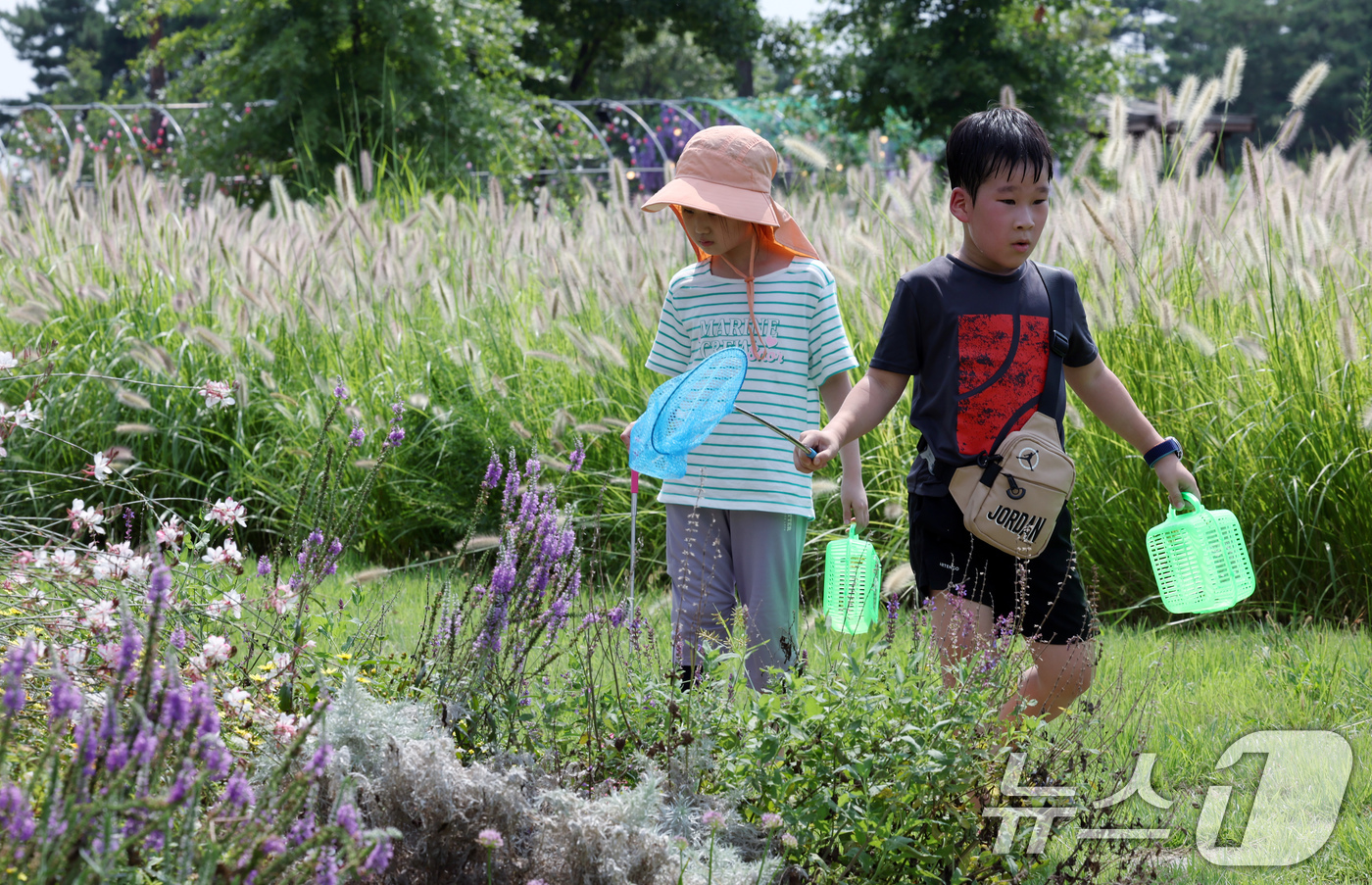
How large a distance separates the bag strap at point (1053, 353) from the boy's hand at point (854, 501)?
0.79ft

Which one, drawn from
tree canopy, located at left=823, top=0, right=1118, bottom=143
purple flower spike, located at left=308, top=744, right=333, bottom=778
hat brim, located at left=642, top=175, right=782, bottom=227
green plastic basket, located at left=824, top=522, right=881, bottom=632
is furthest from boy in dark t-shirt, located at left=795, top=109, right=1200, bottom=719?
tree canopy, located at left=823, top=0, right=1118, bottom=143

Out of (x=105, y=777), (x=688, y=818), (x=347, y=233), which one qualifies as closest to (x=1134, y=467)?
(x=688, y=818)

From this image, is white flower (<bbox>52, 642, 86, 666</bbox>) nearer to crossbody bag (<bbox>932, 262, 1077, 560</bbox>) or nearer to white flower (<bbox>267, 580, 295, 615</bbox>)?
white flower (<bbox>267, 580, 295, 615</bbox>)

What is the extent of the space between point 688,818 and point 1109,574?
2.51 meters

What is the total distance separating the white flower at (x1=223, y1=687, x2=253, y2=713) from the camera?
1646 mm

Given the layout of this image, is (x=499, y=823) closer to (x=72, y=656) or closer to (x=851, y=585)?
(x=72, y=656)

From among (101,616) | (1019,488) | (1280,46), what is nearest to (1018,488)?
A: (1019,488)

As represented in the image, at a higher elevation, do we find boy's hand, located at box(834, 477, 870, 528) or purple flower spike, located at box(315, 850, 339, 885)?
purple flower spike, located at box(315, 850, 339, 885)

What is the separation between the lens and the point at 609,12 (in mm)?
24469

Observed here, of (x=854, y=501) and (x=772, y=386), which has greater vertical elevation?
(x=772, y=386)

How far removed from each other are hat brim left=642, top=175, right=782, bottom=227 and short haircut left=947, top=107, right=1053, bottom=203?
0.46 meters

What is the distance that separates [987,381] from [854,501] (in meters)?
0.46

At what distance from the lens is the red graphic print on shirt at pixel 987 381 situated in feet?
7.78

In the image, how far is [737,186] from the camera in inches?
107
